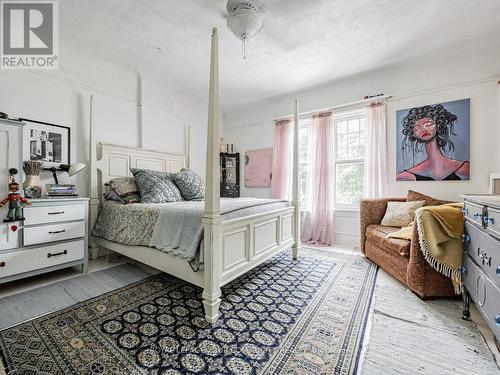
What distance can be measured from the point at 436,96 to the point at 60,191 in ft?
15.0

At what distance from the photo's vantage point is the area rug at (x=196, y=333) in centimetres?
117

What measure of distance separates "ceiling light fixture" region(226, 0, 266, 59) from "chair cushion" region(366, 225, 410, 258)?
2.43 m

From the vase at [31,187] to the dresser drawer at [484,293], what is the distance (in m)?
3.60

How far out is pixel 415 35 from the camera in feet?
7.79

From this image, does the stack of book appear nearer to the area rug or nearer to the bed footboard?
the area rug

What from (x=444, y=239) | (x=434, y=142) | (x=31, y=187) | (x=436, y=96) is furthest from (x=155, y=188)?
(x=436, y=96)

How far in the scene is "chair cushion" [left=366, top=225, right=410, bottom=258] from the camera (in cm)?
→ 202

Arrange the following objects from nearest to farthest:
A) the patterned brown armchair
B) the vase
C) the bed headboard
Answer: the patterned brown armchair, the vase, the bed headboard

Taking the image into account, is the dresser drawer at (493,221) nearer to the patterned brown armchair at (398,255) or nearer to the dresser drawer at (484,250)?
the dresser drawer at (484,250)

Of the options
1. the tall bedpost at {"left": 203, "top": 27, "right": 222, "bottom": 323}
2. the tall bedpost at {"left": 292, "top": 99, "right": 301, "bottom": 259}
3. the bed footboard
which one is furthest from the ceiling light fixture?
the bed footboard

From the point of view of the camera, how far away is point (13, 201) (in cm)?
188

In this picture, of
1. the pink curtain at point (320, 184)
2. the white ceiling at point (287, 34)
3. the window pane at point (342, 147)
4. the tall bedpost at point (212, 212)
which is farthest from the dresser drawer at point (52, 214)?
the window pane at point (342, 147)

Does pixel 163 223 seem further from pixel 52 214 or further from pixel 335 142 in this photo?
pixel 335 142

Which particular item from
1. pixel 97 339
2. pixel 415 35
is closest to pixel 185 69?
pixel 415 35
